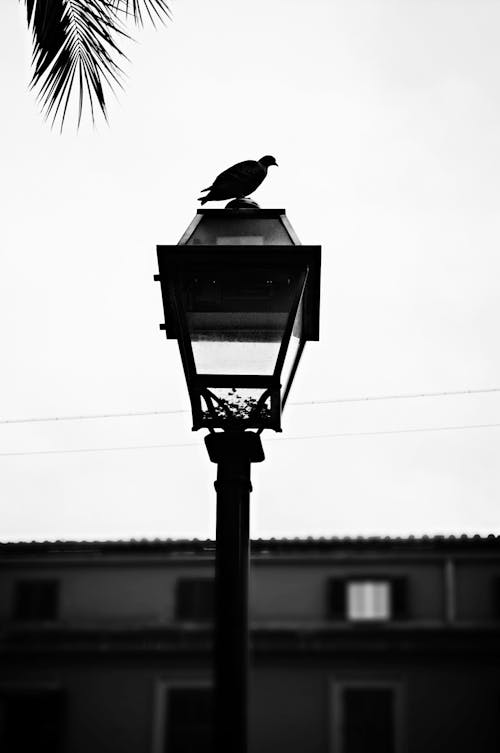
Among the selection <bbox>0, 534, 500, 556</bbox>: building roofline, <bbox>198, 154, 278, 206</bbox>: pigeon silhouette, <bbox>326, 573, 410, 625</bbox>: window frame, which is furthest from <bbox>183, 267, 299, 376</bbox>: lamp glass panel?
<bbox>326, 573, 410, 625</bbox>: window frame

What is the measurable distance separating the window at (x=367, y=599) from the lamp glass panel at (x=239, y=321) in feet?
71.8

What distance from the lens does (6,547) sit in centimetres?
2516

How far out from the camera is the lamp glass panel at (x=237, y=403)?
3402 millimetres

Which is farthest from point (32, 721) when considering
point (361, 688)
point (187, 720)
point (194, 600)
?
point (361, 688)

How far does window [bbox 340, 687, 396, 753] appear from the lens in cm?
2333

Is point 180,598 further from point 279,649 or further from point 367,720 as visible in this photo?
point 367,720

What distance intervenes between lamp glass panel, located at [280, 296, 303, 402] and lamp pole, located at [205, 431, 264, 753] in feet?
0.81

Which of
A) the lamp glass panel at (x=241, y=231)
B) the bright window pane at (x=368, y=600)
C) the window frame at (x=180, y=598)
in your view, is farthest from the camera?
the window frame at (x=180, y=598)

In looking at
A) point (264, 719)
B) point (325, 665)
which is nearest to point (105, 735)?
point (264, 719)

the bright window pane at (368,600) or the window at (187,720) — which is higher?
the bright window pane at (368,600)

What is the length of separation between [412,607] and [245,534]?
861 inches

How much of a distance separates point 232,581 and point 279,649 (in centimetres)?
2174

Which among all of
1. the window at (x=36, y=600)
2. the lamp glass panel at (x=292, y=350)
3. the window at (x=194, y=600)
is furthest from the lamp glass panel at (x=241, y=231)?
the window at (x=36, y=600)

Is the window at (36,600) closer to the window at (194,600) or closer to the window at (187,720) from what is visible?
the window at (194,600)
